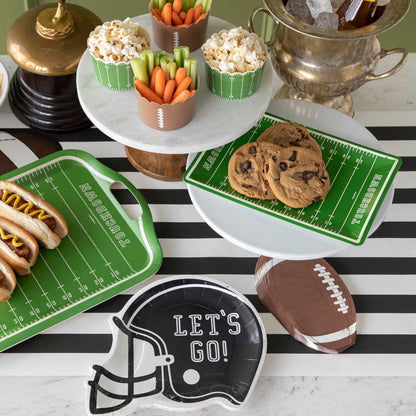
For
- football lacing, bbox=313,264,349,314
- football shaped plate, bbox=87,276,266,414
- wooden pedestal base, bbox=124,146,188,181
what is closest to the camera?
football shaped plate, bbox=87,276,266,414

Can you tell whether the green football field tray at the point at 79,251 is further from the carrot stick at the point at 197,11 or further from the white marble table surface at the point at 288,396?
the carrot stick at the point at 197,11

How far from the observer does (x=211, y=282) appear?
103cm

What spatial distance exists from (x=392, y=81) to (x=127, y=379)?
0.96 meters

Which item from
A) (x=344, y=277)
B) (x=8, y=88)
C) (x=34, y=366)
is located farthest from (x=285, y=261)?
(x=8, y=88)

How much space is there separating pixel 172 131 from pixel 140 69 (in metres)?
0.12

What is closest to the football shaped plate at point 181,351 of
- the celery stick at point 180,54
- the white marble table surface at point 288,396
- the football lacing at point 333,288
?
the white marble table surface at point 288,396

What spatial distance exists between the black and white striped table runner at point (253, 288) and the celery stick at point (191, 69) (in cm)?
27

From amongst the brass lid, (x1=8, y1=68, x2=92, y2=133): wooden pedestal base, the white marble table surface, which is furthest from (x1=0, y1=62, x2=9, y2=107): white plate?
the white marble table surface

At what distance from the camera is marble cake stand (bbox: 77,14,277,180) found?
99 centimetres

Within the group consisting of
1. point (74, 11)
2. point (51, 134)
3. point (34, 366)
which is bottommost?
point (34, 366)

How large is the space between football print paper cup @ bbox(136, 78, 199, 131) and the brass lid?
0.77ft

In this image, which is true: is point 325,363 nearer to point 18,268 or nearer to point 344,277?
point 344,277

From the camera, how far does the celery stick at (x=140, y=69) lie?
3.12ft

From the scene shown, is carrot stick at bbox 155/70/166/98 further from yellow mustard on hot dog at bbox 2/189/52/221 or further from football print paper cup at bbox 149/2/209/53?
yellow mustard on hot dog at bbox 2/189/52/221
